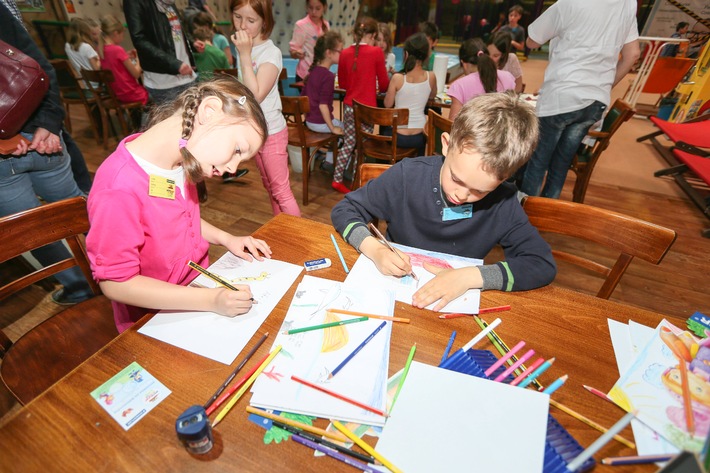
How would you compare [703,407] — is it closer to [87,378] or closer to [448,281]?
[448,281]

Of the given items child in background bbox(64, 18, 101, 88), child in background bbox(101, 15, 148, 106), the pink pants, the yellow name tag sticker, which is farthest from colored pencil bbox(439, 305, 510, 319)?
child in background bbox(64, 18, 101, 88)

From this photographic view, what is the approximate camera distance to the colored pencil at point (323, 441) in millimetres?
509

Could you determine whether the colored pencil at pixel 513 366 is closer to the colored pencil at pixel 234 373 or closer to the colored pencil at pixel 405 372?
the colored pencil at pixel 405 372

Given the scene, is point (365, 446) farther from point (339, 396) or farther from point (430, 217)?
point (430, 217)

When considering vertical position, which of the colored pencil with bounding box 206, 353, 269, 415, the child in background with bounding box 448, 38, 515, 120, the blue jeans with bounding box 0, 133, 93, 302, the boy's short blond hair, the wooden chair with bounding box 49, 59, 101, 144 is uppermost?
the boy's short blond hair

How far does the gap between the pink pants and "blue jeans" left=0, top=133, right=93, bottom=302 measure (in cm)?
85

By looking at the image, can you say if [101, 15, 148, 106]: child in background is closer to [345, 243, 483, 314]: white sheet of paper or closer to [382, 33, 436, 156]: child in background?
[382, 33, 436, 156]: child in background

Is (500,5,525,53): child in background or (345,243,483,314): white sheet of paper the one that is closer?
(345,243,483,314): white sheet of paper

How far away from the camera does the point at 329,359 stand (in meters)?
0.66

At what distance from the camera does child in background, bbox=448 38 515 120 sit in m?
2.48

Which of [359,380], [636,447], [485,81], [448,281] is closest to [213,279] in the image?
[359,380]

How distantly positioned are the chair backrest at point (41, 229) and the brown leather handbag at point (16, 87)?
0.58m

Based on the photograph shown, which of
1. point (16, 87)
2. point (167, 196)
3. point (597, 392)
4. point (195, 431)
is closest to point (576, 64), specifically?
point (597, 392)

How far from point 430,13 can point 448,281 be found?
1050 cm
